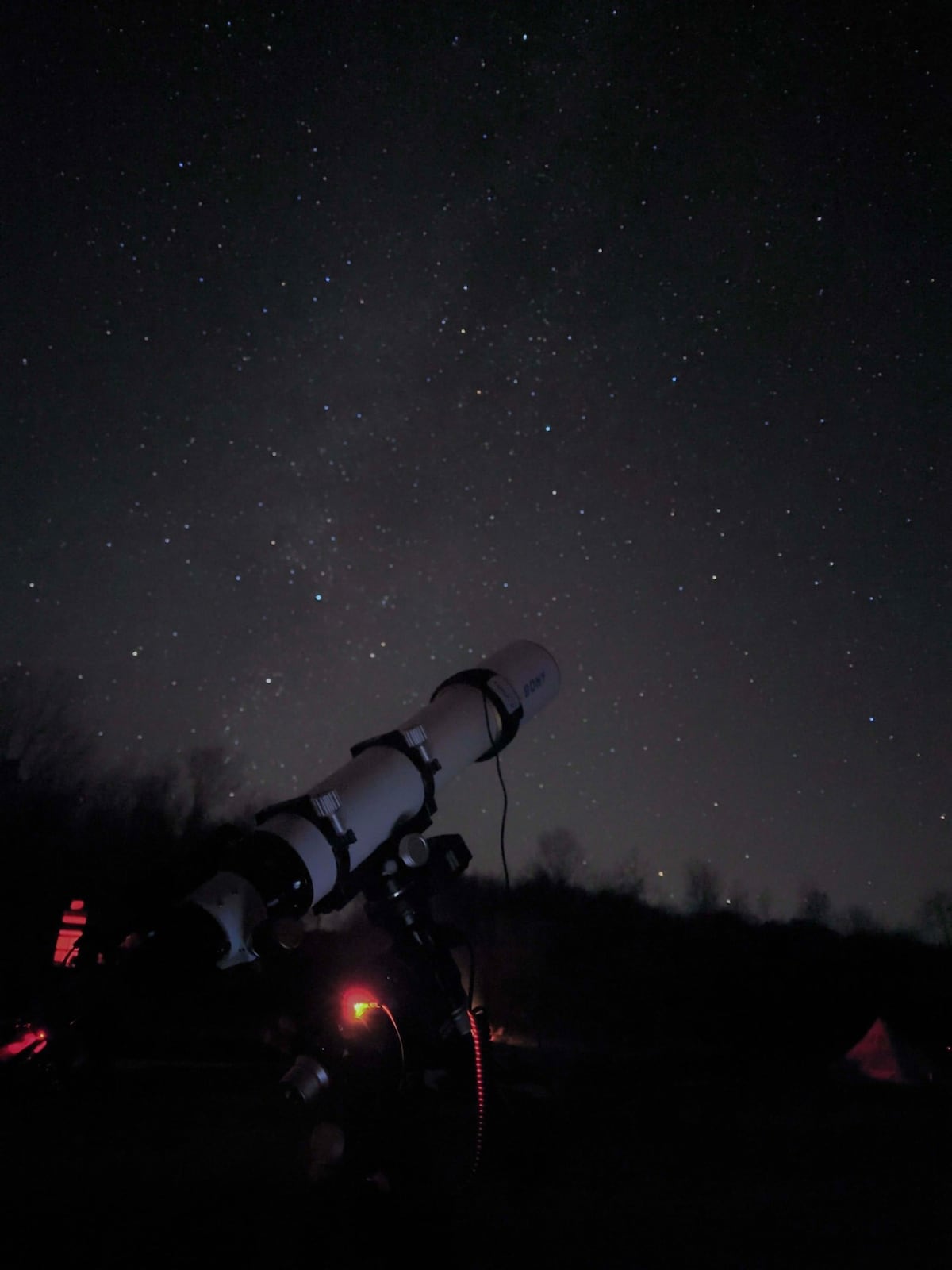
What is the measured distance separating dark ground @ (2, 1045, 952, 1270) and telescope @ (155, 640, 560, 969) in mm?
517

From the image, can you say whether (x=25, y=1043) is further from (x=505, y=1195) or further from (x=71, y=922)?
(x=71, y=922)

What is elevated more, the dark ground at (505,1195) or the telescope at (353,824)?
the telescope at (353,824)

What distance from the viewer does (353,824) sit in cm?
292

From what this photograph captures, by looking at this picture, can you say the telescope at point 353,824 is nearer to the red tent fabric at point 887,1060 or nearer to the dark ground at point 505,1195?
the dark ground at point 505,1195

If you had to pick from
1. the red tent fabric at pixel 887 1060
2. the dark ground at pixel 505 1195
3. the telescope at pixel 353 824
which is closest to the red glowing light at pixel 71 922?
the dark ground at pixel 505 1195

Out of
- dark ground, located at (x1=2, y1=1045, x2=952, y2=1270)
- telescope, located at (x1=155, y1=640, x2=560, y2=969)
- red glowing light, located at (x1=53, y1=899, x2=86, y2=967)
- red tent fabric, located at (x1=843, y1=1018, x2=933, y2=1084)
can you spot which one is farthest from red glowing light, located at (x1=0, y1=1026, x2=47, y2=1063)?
red tent fabric, located at (x1=843, y1=1018, x2=933, y2=1084)

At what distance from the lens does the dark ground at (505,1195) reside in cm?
297

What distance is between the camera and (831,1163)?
541cm

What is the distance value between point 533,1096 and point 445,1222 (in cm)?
58

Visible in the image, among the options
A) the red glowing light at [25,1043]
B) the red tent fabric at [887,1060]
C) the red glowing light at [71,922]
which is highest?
the red glowing light at [71,922]

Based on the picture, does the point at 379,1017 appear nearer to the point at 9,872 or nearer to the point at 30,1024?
the point at 30,1024

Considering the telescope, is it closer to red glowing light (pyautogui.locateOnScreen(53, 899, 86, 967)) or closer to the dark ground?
the dark ground

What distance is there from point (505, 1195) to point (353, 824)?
2.46 m

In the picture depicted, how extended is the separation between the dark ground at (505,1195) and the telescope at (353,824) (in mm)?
517
